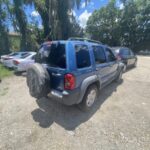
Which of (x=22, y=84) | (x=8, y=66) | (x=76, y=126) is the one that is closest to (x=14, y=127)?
(x=76, y=126)

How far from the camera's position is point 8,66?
32.0ft

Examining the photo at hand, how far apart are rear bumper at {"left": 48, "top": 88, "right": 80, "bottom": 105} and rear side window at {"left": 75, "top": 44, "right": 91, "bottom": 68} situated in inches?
26.9

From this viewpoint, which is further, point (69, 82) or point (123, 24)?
point (123, 24)

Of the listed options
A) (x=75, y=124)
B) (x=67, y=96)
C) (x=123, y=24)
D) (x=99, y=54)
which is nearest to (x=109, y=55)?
(x=99, y=54)

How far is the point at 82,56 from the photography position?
12.9ft

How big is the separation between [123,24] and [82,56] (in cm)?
2935

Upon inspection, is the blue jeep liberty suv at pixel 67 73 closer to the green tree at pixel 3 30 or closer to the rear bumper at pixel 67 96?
the rear bumper at pixel 67 96

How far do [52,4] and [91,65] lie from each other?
19.0 m

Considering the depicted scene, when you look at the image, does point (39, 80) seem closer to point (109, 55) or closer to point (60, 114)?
point (60, 114)

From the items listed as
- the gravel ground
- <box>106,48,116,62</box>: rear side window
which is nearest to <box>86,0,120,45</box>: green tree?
<box>106,48,116,62</box>: rear side window

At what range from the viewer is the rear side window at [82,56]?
12.4ft

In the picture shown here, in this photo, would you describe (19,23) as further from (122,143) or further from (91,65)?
(122,143)

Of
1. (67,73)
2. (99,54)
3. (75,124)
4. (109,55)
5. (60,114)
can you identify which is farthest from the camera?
(109,55)

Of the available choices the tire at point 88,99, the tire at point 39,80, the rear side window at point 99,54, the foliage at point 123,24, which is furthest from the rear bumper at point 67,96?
the foliage at point 123,24
